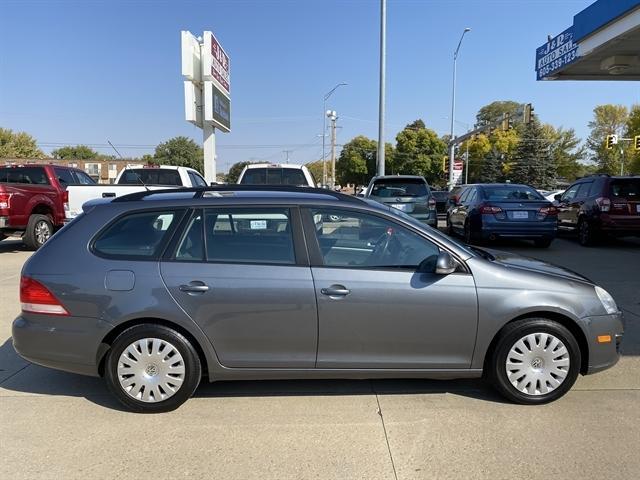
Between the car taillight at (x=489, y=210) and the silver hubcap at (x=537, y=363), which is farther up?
the car taillight at (x=489, y=210)

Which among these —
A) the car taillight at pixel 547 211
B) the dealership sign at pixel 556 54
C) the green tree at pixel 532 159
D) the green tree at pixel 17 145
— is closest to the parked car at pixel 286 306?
the car taillight at pixel 547 211

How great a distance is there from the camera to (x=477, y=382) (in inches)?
171

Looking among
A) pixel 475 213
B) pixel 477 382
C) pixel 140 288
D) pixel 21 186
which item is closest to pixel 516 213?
pixel 475 213

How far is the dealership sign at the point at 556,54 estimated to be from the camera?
14.2 meters

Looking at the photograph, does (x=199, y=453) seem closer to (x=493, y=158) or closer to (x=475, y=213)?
(x=475, y=213)

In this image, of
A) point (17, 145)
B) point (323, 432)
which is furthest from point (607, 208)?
point (17, 145)

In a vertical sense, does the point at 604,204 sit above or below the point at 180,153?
below

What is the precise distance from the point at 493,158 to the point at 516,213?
61.5m

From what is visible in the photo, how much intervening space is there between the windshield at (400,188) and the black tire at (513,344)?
8.44 meters

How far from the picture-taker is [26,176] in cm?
1276

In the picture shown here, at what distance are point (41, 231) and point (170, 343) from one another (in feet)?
32.4

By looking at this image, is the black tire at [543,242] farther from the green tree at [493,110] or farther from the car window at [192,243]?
the green tree at [493,110]

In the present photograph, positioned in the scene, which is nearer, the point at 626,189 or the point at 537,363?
the point at 537,363

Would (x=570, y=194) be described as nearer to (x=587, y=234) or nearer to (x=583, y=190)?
(x=583, y=190)
